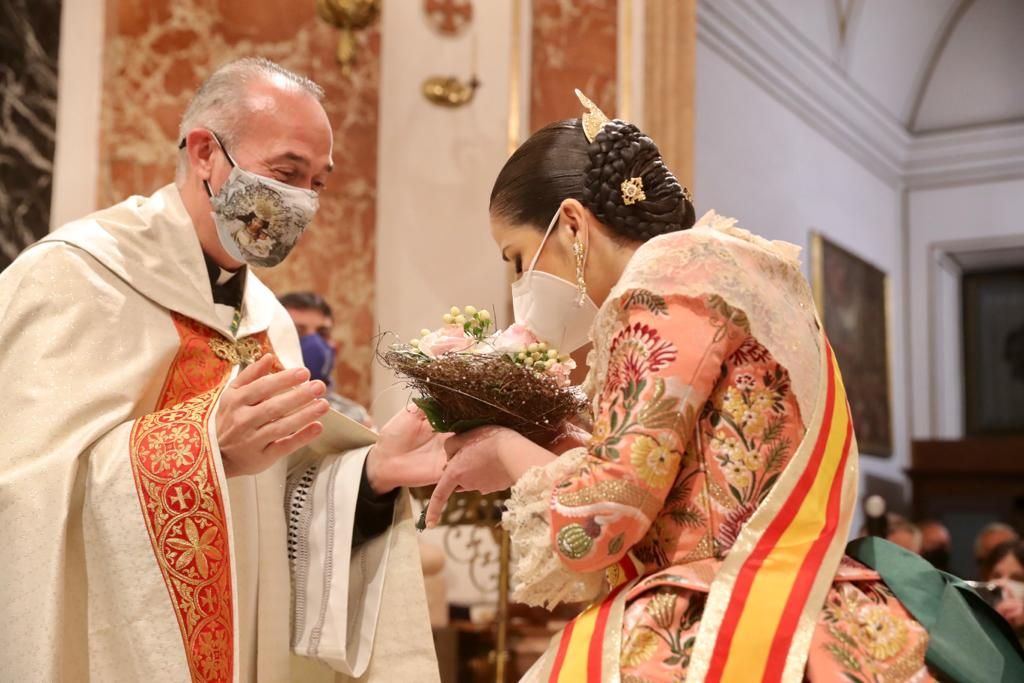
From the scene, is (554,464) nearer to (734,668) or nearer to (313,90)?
(734,668)

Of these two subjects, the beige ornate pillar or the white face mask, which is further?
the beige ornate pillar

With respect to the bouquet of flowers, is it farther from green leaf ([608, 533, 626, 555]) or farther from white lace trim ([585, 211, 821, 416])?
green leaf ([608, 533, 626, 555])

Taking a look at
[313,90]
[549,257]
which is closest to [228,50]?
[313,90]

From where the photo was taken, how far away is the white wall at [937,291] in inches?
502

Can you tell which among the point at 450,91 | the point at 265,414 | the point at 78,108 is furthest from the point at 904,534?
the point at 265,414

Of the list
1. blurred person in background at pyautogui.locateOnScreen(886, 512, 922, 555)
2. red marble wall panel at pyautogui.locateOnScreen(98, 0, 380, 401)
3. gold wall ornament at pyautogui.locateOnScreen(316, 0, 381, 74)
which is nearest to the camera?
red marble wall panel at pyautogui.locateOnScreen(98, 0, 380, 401)

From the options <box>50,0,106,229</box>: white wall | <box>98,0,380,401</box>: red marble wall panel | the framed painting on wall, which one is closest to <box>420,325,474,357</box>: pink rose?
<box>50,0,106,229</box>: white wall

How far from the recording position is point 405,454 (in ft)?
10.4

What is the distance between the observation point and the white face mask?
→ 249 cm

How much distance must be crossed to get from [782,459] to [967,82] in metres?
11.7

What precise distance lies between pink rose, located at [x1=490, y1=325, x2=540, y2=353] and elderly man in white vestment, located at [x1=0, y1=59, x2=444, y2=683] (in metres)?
0.45

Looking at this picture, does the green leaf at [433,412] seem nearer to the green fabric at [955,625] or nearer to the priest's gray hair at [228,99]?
the green fabric at [955,625]

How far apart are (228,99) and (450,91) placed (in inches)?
141

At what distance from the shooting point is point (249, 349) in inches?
139
